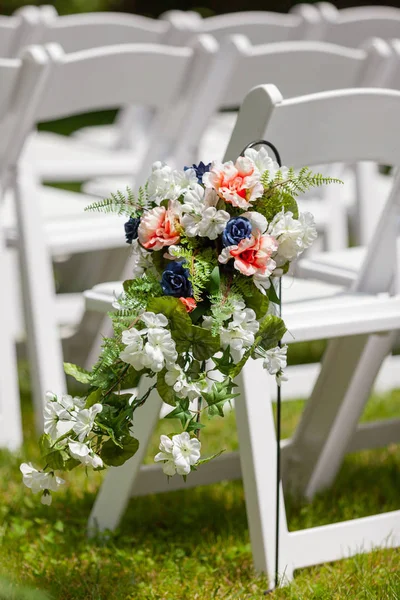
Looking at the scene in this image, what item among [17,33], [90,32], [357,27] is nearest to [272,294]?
[90,32]

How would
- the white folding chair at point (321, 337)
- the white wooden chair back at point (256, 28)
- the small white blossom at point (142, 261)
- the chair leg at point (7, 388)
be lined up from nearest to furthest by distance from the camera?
Answer: the small white blossom at point (142, 261) → the white folding chair at point (321, 337) → the chair leg at point (7, 388) → the white wooden chair back at point (256, 28)

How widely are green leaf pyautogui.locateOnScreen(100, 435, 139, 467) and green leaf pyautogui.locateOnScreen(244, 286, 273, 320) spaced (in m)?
0.30

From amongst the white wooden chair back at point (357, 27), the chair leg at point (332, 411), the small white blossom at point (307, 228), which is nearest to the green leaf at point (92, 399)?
the small white blossom at point (307, 228)

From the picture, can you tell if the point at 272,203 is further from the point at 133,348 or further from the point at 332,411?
the point at 332,411

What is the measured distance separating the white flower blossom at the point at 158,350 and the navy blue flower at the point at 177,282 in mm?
96

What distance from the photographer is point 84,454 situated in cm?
176

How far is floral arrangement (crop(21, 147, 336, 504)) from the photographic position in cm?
178

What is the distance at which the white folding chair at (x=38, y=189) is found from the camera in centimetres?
312

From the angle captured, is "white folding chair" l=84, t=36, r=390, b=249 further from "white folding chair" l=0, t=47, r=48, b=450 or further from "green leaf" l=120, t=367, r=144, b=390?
"green leaf" l=120, t=367, r=144, b=390

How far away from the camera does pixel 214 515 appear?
8.95 ft

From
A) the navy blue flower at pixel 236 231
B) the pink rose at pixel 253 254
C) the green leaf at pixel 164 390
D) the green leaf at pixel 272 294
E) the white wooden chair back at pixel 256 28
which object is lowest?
the white wooden chair back at pixel 256 28

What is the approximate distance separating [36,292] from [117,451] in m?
1.41

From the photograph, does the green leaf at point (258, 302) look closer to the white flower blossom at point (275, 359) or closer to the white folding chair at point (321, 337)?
the white flower blossom at point (275, 359)

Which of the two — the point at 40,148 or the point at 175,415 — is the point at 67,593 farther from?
the point at 40,148
